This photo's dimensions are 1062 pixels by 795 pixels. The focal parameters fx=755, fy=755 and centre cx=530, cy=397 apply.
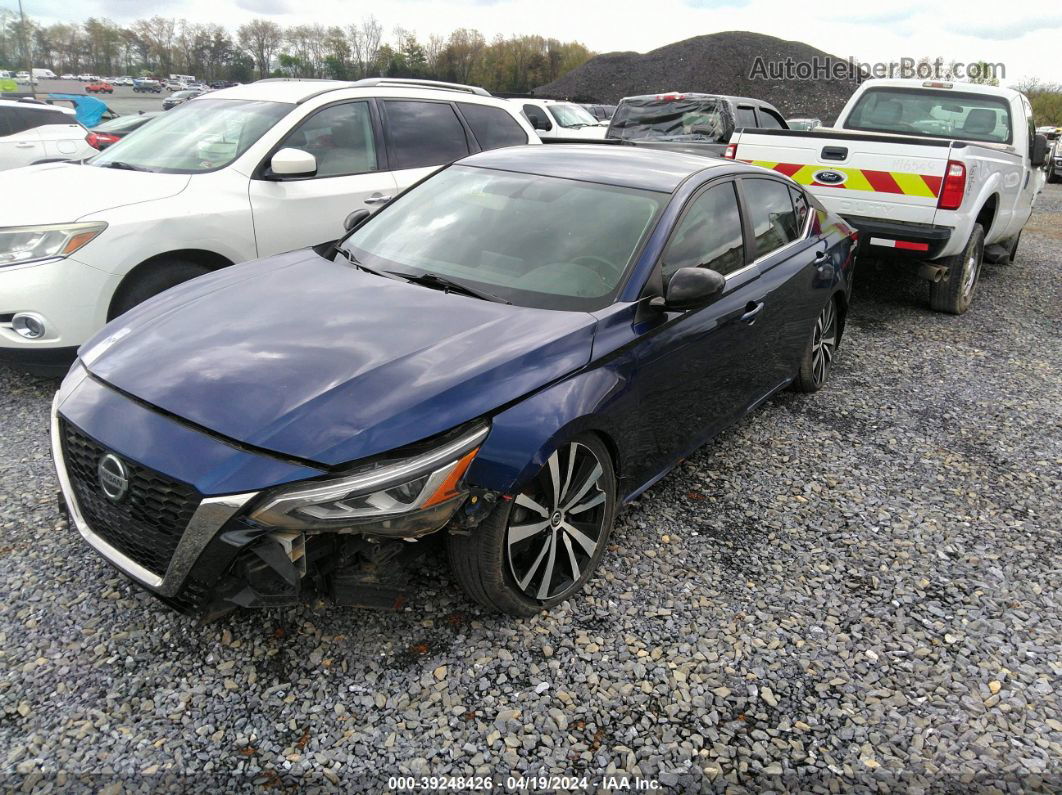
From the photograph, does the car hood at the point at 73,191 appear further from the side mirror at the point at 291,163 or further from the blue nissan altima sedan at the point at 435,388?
the blue nissan altima sedan at the point at 435,388

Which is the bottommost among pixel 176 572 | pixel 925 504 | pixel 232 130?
pixel 925 504

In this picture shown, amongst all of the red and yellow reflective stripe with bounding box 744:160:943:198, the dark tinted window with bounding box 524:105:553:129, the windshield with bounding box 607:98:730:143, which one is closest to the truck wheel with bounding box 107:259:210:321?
the red and yellow reflective stripe with bounding box 744:160:943:198

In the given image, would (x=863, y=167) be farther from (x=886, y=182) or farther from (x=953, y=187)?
(x=953, y=187)

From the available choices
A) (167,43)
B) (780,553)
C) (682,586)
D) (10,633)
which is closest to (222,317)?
(10,633)

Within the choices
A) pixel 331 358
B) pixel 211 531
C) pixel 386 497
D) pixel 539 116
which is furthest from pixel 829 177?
pixel 539 116

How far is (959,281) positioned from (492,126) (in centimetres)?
462

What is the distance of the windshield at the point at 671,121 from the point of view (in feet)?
32.0

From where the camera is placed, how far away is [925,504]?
12.8 ft

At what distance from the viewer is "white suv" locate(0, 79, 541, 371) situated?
13.8 ft

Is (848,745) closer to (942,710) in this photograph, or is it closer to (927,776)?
(927,776)

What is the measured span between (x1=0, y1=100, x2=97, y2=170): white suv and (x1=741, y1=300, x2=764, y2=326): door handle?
342 inches

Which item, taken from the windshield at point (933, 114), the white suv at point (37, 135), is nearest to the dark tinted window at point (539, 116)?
the windshield at point (933, 114)

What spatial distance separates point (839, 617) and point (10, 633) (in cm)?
305

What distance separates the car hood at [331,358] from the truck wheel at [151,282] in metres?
1.38
